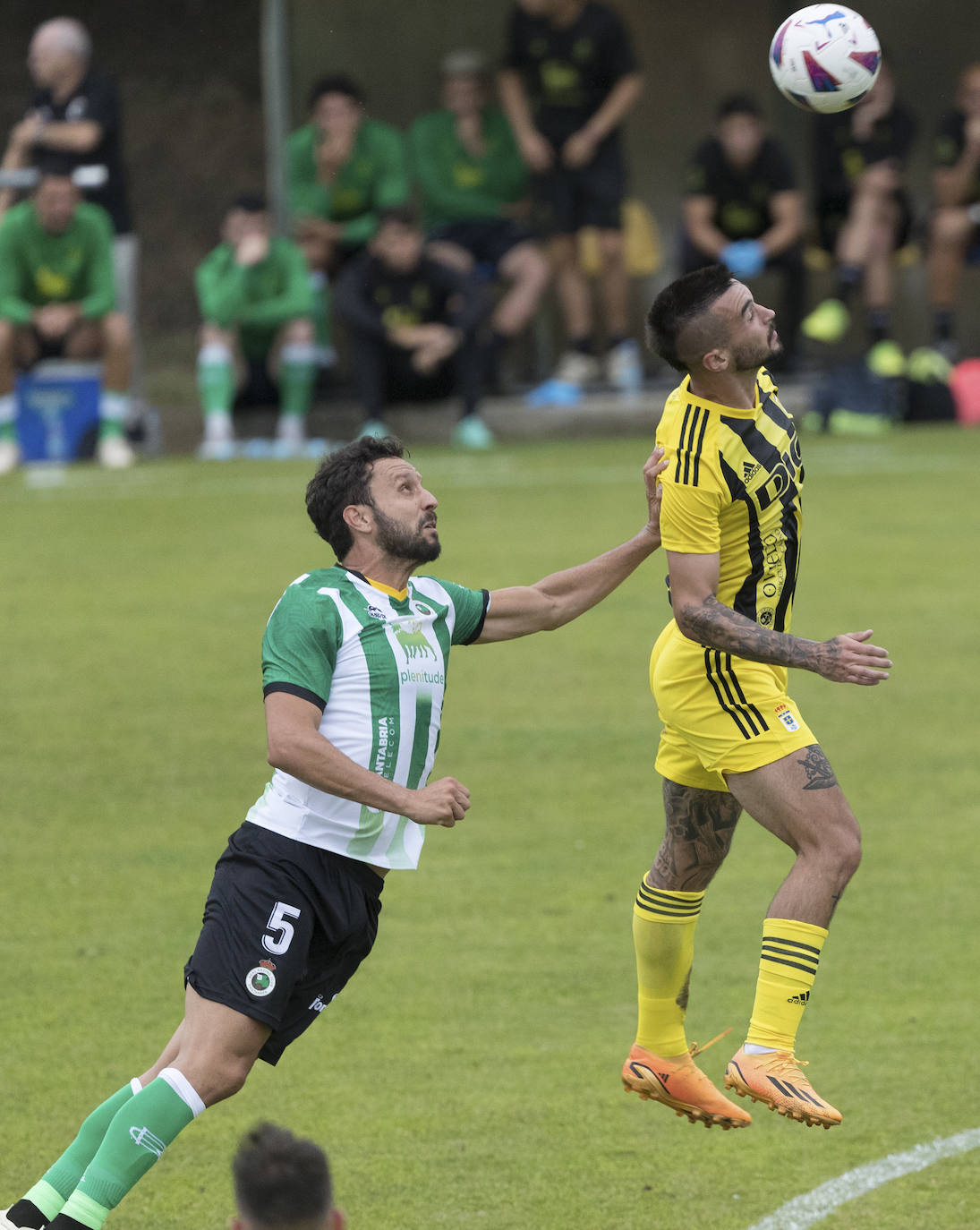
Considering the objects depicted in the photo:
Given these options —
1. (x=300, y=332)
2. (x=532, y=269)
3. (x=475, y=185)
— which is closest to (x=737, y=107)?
(x=532, y=269)

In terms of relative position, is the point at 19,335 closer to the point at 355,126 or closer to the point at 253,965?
the point at 355,126

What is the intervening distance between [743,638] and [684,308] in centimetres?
85

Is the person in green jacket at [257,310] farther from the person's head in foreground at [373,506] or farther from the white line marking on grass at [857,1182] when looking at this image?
the white line marking on grass at [857,1182]

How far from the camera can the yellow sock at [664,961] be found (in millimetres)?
5359

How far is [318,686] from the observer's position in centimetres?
453

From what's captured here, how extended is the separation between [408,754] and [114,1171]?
1155mm

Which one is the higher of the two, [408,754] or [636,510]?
[408,754]

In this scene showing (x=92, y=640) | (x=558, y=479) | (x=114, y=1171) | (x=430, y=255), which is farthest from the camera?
(x=430, y=255)

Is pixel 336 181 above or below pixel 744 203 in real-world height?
above

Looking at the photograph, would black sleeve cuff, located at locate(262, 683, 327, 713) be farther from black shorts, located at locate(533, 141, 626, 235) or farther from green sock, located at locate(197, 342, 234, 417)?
black shorts, located at locate(533, 141, 626, 235)

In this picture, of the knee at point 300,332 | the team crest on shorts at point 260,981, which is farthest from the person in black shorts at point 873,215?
the team crest on shorts at point 260,981

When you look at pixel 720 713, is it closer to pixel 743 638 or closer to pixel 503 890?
pixel 743 638

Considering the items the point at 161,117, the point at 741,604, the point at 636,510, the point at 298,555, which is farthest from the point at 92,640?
the point at 161,117

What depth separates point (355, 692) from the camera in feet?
15.1
